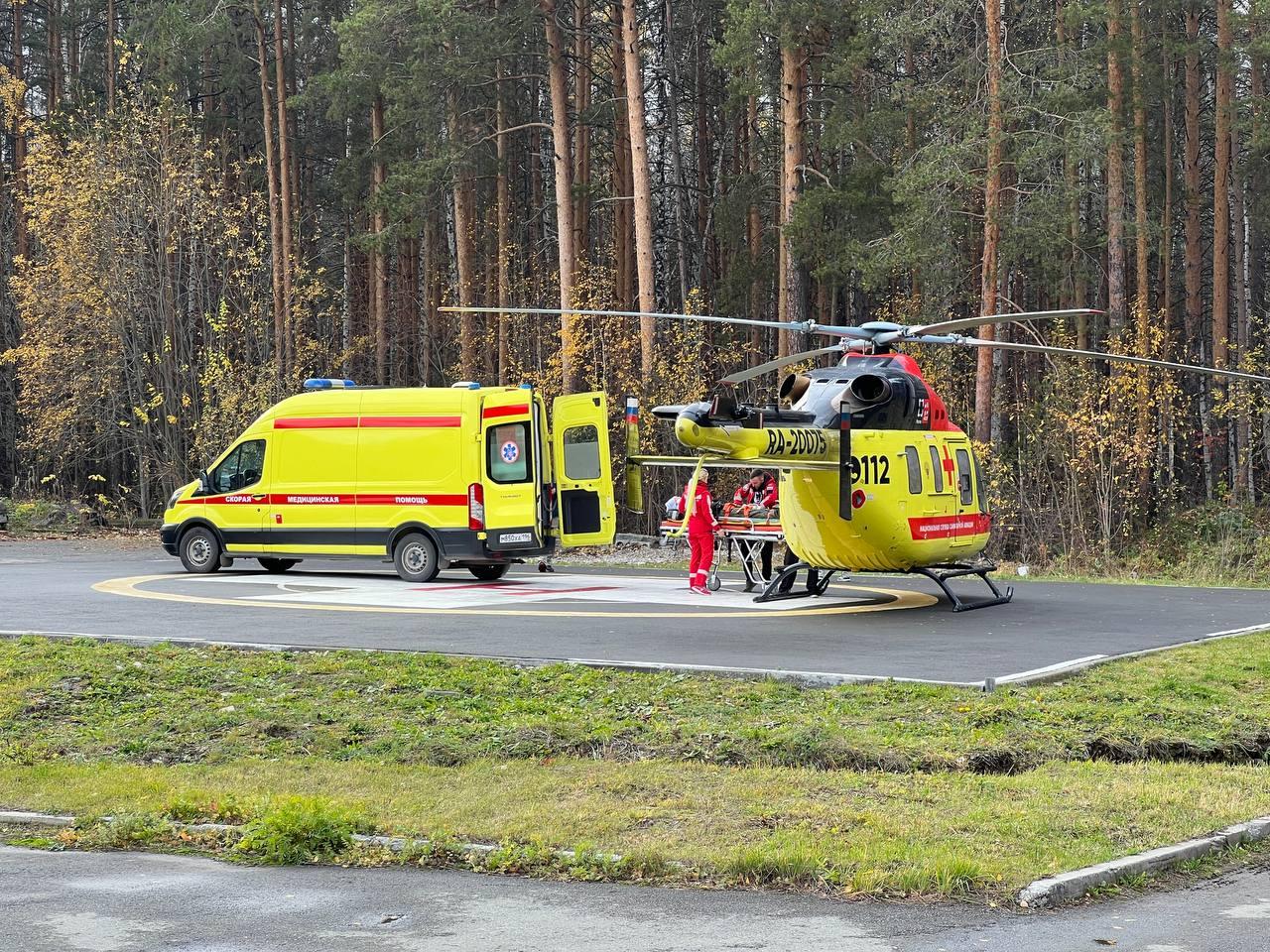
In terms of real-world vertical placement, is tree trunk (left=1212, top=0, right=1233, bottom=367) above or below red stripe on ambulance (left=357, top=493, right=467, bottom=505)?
above

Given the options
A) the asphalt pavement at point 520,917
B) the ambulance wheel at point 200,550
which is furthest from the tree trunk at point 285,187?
the asphalt pavement at point 520,917

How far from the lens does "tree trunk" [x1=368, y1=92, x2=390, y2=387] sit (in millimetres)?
40469

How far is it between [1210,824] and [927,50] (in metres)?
32.4

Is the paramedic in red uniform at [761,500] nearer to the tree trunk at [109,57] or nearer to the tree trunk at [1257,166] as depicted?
the tree trunk at [1257,166]

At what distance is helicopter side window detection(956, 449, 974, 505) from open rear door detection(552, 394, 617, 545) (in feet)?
13.8

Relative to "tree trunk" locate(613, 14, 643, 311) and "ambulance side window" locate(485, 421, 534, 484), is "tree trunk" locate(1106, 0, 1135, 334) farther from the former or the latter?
"ambulance side window" locate(485, 421, 534, 484)

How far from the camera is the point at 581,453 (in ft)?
60.8

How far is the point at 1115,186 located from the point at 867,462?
17.4m

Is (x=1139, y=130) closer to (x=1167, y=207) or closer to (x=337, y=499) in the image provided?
(x=1167, y=207)

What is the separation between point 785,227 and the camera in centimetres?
2997

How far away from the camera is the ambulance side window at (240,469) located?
2236cm

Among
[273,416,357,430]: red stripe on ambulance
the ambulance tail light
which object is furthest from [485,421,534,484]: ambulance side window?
[273,416,357,430]: red stripe on ambulance

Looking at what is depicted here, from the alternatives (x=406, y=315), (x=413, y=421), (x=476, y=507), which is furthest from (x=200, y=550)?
(x=406, y=315)

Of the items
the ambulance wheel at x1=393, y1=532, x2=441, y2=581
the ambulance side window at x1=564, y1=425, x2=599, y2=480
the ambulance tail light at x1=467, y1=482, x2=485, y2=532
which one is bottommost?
the ambulance wheel at x1=393, y1=532, x2=441, y2=581
